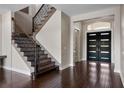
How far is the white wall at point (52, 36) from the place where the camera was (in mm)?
5172

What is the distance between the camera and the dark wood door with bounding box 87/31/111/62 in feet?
24.5

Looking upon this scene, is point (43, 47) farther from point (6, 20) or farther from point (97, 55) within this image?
point (97, 55)

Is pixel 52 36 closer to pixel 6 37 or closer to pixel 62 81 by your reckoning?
pixel 6 37

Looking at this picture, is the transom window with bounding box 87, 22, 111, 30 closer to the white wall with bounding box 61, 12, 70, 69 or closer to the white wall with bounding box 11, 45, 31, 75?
the white wall with bounding box 61, 12, 70, 69

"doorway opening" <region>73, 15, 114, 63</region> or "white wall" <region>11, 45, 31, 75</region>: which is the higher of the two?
"doorway opening" <region>73, 15, 114, 63</region>

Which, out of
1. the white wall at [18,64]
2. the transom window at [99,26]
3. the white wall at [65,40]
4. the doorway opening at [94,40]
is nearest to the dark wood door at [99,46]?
the doorway opening at [94,40]

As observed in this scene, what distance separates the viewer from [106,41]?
24.7 ft

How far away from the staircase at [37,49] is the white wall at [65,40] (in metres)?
0.57

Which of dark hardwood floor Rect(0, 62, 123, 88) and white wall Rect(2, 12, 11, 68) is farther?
white wall Rect(2, 12, 11, 68)

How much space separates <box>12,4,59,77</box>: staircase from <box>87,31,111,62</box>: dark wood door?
3.70 metres

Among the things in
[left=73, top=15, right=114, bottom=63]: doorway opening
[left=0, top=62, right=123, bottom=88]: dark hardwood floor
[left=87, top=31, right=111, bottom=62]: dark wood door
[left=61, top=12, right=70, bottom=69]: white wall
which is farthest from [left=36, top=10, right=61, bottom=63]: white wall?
[left=87, top=31, right=111, bottom=62]: dark wood door

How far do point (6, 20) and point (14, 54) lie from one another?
1.79 m

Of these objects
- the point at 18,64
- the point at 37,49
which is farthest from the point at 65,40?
the point at 18,64
